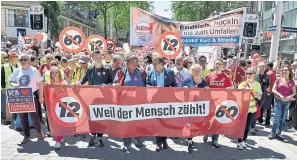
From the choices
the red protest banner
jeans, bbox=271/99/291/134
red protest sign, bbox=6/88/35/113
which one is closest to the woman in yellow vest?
the red protest banner

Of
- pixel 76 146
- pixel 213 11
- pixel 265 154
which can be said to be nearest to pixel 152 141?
pixel 76 146

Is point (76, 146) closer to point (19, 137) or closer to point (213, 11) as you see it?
point (19, 137)

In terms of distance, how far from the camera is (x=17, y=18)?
3819 centimetres

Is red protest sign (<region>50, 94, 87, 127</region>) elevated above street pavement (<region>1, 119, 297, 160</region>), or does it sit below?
above

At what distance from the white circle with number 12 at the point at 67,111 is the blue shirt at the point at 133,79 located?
1.02 m

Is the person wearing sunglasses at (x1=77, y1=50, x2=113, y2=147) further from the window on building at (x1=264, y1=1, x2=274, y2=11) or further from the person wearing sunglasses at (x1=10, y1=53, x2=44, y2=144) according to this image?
the window on building at (x1=264, y1=1, x2=274, y2=11)

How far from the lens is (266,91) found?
316 inches

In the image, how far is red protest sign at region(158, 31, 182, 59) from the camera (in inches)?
315

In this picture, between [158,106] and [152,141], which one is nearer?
[158,106]

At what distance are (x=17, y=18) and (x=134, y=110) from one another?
125 ft

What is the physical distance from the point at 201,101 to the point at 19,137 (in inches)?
161

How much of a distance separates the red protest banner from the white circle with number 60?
2 centimetres

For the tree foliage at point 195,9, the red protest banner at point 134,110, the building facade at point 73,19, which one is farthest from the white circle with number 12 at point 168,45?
the building facade at point 73,19

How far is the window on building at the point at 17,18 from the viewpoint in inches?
1481
